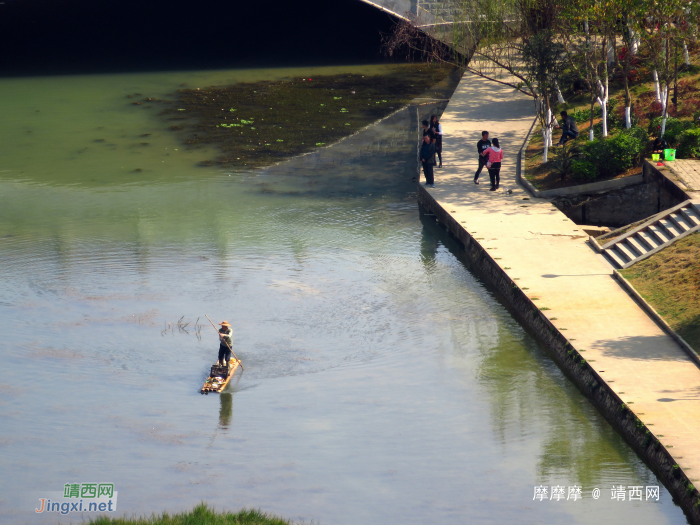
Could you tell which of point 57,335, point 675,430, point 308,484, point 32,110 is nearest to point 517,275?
point 675,430

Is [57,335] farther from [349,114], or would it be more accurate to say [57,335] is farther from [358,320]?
[349,114]

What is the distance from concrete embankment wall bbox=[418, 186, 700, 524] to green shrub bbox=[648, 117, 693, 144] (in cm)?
617

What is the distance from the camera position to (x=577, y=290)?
15.7 m

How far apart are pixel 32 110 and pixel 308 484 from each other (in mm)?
27092

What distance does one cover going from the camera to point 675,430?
1087 cm

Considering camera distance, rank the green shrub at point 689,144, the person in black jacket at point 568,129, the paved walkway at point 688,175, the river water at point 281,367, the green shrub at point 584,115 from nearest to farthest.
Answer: the river water at point 281,367, the paved walkway at point 688,175, the green shrub at point 689,144, the person in black jacket at point 568,129, the green shrub at point 584,115

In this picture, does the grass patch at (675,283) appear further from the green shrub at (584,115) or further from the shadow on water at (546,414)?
the green shrub at (584,115)

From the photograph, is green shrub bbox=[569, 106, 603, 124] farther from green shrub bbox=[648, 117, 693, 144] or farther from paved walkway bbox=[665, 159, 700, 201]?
paved walkway bbox=[665, 159, 700, 201]

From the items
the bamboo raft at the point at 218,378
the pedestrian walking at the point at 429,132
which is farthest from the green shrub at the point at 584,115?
the bamboo raft at the point at 218,378

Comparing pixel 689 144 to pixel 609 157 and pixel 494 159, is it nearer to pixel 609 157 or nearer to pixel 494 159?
pixel 609 157

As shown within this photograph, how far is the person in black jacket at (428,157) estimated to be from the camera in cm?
2216

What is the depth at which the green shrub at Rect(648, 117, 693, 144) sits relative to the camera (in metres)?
21.1

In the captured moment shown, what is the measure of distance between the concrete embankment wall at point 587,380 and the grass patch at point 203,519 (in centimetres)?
483

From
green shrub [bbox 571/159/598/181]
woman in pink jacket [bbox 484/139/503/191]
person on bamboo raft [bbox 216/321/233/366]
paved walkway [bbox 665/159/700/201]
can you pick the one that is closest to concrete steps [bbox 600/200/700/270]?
paved walkway [bbox 665/159/700/201]
